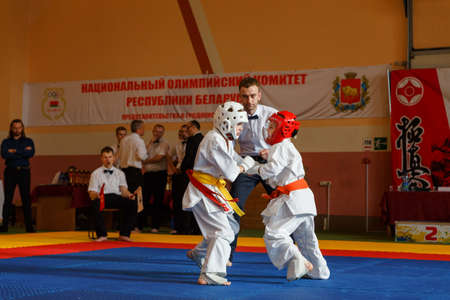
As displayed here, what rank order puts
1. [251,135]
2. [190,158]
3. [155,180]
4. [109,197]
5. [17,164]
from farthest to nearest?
[155,180], [17,164], [190,158], [109,197], [251,135]

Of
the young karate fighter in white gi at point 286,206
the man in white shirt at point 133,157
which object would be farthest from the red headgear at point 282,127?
the man in white shirt at point 133,157

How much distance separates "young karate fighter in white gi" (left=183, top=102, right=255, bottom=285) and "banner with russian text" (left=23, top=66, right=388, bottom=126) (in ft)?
21.5

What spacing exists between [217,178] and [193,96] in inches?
293

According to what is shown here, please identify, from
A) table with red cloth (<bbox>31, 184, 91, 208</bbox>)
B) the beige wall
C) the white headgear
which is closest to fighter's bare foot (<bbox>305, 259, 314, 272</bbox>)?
the white headgear

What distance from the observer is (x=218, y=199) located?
4.23 m

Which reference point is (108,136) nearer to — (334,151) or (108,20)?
(108,20)

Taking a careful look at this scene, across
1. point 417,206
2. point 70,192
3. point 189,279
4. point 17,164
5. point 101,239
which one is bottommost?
point 101,239

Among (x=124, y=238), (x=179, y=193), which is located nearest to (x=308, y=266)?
(x=124, y=238)

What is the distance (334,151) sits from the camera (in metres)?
10.7

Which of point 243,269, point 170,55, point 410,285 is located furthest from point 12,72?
point 410,285

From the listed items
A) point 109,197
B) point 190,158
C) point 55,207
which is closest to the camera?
point 109,197

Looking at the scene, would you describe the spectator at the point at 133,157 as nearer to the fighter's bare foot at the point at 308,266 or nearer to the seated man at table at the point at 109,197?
the seated man at table at the point at 109,197

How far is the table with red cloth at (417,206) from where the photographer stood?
8.28 metres

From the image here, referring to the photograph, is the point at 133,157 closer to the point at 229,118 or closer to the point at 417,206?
the point at 417,206
